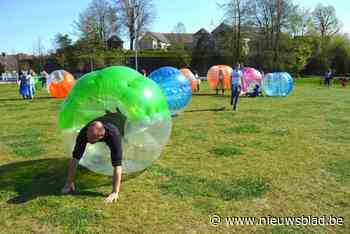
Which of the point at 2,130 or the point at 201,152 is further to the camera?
the point at 2,130

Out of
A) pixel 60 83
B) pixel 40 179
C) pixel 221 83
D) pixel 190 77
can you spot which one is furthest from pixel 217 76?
pixel 40 179

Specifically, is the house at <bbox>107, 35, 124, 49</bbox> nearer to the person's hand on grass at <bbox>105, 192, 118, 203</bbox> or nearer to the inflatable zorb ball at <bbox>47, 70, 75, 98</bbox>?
the inflatable zorb ball at <bbox>47, 70, 75, 98</bbox>

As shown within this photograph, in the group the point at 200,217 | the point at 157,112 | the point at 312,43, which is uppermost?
the point at 312,43

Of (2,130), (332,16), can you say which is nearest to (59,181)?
(2,130)

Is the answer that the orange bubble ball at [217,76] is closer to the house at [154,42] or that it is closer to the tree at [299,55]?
the tree at [299,55]

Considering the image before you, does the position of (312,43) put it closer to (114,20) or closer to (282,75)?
(114,20)

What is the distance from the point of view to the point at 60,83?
66.6ft

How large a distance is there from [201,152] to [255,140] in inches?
71.9

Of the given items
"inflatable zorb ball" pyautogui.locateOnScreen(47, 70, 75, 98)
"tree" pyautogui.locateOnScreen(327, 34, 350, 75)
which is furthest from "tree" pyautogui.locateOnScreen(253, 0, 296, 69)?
"inflatable zorb ball" pyautogui.locateOnScreen(47, 70, 75, 98)

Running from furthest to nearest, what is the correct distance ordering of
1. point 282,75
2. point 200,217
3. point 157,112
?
1. point 282,75
2. point 157,112
3. point 200,217

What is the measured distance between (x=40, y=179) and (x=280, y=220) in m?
3.84

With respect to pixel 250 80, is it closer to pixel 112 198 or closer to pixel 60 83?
pixel 60 83

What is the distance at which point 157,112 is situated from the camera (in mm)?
5730

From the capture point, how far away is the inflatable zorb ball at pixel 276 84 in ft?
69.1
